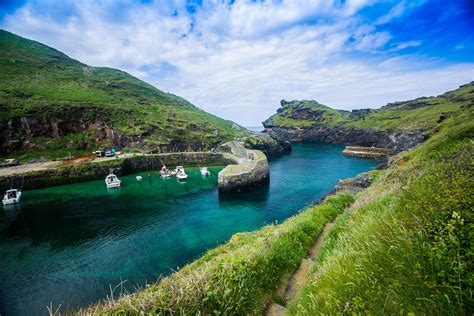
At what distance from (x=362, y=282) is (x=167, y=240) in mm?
23348

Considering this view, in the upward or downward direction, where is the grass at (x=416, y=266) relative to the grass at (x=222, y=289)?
upward

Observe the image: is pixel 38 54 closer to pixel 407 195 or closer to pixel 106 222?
pixel 106 222

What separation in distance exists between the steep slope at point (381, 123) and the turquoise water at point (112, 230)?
53.8m

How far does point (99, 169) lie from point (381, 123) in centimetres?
13194

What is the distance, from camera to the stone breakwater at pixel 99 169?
42.2m

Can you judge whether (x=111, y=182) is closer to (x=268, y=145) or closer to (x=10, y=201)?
(x=10, y=201)

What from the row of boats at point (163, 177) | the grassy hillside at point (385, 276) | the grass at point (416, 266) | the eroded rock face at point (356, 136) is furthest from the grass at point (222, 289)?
the eroded rock face at point (356, 136)

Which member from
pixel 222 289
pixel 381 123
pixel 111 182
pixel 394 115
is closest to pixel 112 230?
pixel 111 182

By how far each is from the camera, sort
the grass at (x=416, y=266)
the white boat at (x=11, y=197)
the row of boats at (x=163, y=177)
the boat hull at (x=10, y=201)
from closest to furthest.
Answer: the grass at (x=416, y=266) < the boat hull at (x=10, y=201) < the white boat at (x=11, y=197) < the row of boats at (x=163, y=177)

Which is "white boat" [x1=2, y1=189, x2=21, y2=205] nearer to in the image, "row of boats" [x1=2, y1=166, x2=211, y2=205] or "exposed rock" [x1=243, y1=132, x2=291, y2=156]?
"row of boats" [x1=2, y1=166, x2=211, y2=205]

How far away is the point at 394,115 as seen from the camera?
12675 centimetres

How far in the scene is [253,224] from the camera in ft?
88.2

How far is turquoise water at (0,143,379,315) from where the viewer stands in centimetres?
1678

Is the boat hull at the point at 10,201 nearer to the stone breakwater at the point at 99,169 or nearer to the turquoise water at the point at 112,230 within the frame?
the turquoise water at the point at 112,230
